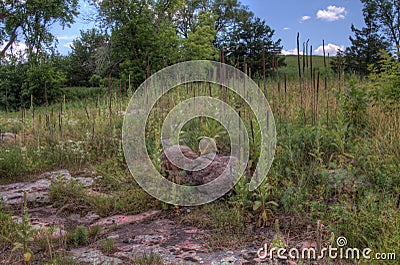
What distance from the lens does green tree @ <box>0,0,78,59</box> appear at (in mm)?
21062

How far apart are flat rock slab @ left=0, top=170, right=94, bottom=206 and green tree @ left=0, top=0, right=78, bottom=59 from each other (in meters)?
19.1

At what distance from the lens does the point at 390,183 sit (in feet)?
10.6

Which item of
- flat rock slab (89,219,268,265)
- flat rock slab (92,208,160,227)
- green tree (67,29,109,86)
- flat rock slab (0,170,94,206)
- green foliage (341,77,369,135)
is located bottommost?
flat rock slab (89,219,268,265)

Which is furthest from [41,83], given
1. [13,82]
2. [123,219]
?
[123,219]

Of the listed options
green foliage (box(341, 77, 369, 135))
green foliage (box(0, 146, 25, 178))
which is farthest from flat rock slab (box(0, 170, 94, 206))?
green foliage (box(341, 77, 369, 135))

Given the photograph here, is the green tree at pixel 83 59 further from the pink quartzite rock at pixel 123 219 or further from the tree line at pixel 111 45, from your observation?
the pink quartzite rock at pixel 123 219

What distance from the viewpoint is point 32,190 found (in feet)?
14.7

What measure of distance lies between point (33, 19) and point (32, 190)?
20.6 meters

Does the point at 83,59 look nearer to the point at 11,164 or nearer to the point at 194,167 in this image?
the point at 11,164

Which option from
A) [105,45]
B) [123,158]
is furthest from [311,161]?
[105,45]

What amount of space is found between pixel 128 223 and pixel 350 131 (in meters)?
2.96

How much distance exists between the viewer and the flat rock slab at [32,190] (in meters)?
4.22

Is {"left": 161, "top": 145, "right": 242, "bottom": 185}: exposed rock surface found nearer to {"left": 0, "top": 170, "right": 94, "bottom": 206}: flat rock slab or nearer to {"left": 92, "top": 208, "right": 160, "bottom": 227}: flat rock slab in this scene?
{"left": 92, "top": 208, "right": 160, "bottom": 227}: flat rock slab

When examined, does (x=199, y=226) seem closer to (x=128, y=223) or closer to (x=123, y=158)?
(x=128, y=223)
